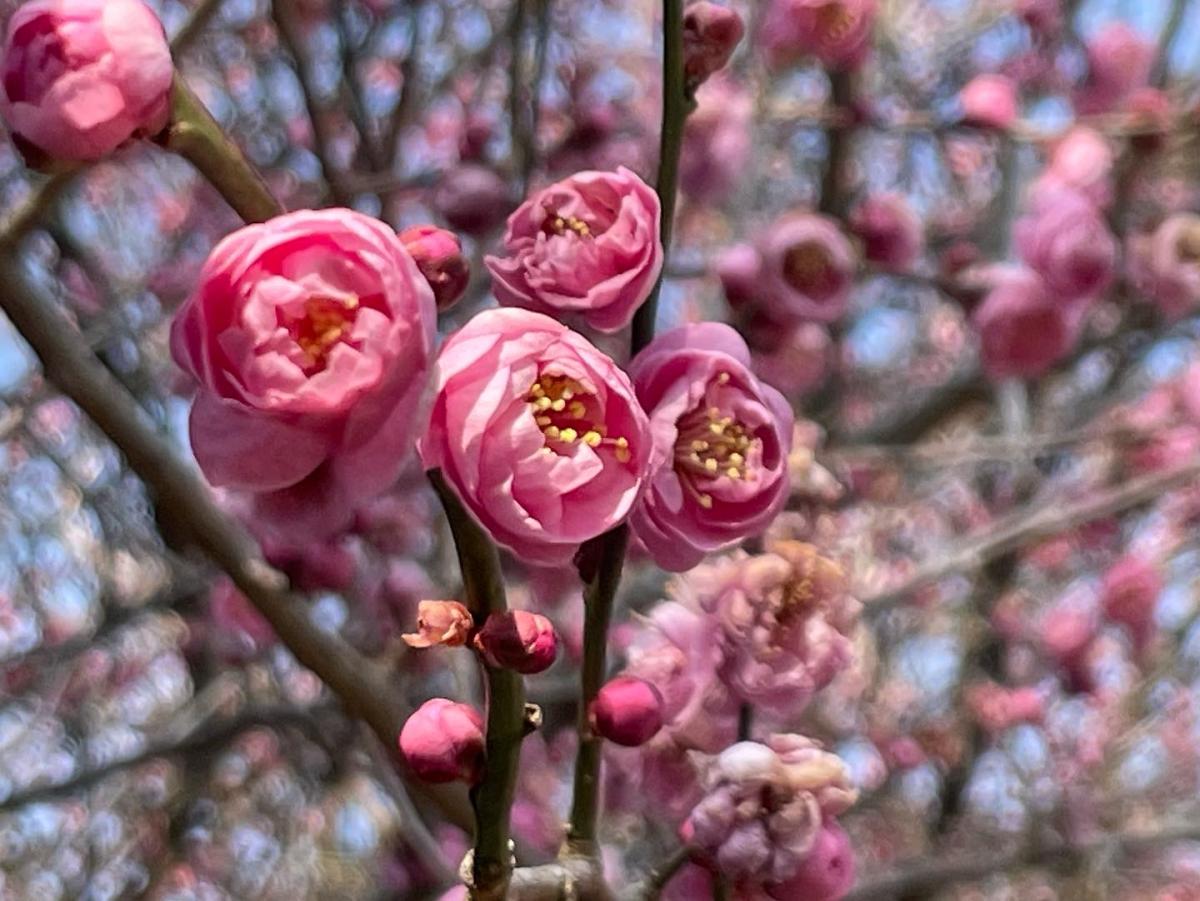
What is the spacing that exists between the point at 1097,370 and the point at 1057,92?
0.73 meters

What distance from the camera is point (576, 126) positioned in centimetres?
179

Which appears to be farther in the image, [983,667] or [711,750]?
[983,667]

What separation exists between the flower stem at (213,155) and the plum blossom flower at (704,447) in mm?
248

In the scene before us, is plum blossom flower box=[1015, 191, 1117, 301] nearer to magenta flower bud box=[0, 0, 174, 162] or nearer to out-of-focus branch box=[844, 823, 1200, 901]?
out-of-focus branch box=[844, 823, 1200, 901]

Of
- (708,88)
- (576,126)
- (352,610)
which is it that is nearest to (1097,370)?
(708,88)

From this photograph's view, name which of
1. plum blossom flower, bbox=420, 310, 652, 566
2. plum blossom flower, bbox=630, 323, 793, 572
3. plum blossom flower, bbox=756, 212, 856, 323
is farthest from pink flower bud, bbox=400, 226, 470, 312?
plum blossom flower, bbox=756, 212, 856, 323

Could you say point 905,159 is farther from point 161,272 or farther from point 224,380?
point 224,380

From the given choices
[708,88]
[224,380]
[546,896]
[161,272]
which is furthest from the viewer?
[161,272]

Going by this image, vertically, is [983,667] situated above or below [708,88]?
below

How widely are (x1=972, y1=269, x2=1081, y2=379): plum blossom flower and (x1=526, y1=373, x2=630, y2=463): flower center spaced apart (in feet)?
3.62

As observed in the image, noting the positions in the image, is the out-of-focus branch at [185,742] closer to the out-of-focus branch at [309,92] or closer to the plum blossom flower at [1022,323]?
the out-of-focus branch at [309,92]

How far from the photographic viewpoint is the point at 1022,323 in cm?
156

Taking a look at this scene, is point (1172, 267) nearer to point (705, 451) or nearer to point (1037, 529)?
point (1037, 529)

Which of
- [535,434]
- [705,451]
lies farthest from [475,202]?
[535,434]
